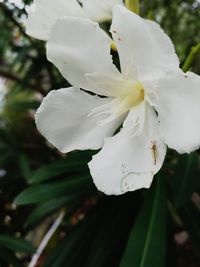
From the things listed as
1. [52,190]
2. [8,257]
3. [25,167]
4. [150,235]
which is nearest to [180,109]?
[150,235]

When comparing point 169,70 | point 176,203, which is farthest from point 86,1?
point 176,203

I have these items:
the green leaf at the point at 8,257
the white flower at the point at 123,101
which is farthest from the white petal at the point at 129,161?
the green leaf at the point at 8,257

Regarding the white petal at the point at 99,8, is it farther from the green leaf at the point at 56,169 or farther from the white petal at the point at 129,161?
the green leaf at the point at 56,169

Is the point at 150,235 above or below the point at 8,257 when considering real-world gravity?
above

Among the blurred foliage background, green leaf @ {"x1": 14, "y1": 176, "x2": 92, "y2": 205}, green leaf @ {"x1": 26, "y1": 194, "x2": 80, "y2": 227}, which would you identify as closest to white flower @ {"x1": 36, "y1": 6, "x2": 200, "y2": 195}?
the blurred foliage background

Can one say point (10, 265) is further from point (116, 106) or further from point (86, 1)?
point (86, 1)

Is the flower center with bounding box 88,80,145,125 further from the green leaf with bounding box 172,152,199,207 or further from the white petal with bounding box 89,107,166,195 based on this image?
the green leaf with bounding box 172,152,199,207

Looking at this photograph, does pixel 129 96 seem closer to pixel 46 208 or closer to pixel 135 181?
pixel 135 181
